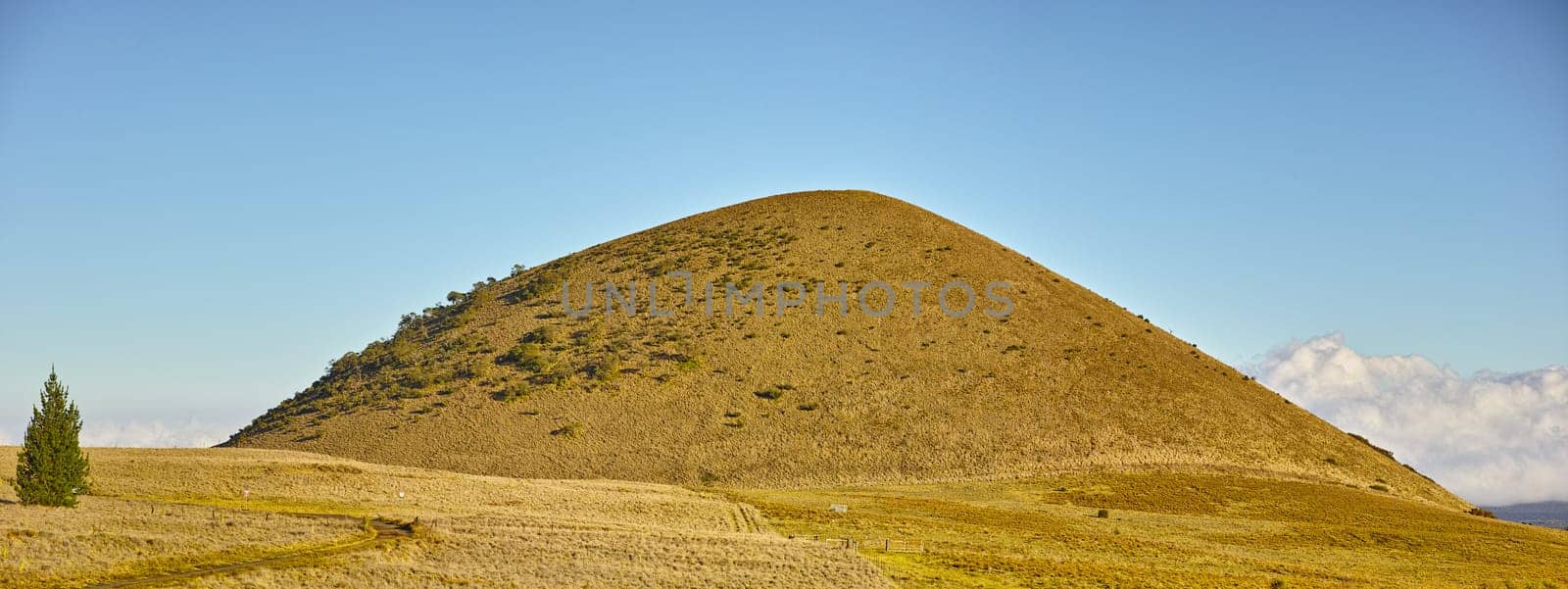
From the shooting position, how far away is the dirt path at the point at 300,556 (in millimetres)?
40750

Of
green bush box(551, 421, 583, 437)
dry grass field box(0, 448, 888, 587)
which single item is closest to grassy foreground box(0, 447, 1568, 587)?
dry grass field box(0, 448, 888, 587)

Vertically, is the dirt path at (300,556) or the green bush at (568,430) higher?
the green bush at (568,430)

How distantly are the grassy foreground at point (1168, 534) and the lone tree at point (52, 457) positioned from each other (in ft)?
101

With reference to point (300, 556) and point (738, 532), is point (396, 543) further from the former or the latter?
point (738, 532)

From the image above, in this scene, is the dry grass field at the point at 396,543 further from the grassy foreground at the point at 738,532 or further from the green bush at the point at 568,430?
the green bush at the point at 568,430

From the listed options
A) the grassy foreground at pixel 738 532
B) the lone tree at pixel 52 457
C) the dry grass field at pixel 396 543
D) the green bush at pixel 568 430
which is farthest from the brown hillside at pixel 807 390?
the lone tree at pixel 52 457

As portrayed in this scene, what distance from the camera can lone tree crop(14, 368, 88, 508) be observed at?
178 feet

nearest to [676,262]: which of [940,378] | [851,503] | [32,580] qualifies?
[940,378]

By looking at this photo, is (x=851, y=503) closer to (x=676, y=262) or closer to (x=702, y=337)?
(x=702, y=337)

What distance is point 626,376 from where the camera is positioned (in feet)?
336

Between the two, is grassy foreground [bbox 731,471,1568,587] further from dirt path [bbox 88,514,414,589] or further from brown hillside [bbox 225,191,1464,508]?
dirt path [bbox 88,514,414,589]

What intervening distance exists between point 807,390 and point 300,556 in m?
57.6

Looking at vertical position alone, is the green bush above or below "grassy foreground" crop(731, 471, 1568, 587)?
above

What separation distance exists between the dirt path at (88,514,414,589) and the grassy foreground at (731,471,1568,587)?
18.6m
